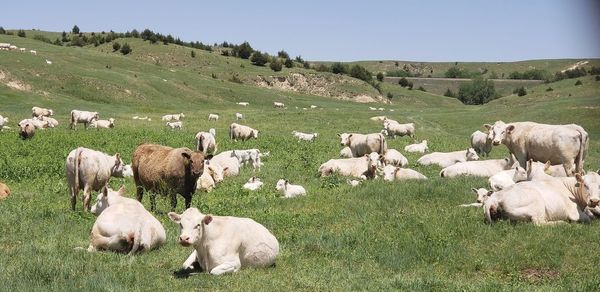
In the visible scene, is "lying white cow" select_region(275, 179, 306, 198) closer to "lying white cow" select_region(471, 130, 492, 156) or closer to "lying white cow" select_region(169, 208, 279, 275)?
"lying white cow" select_region(169, 208, 279, 275)

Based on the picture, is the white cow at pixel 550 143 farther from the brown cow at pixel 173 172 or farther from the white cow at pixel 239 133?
the white cow at pixel 239 133

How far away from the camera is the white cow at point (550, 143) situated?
1664 centimetres

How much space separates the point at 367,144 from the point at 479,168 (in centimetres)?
615

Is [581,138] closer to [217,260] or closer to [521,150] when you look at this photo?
[521,150]

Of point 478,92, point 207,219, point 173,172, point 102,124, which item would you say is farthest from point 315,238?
point 478,92

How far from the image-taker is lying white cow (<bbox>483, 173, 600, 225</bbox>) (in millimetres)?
12273

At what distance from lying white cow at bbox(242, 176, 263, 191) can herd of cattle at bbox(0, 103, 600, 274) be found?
0.11ft

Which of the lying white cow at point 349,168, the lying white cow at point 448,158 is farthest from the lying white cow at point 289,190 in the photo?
the lying white cow at point 448,158

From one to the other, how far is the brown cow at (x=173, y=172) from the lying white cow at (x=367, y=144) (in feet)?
41.7

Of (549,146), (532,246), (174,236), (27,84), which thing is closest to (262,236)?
(174,236)

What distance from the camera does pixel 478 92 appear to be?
150m

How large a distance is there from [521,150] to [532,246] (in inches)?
323

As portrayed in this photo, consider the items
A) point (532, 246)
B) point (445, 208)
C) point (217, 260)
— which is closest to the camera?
point (217, 260)

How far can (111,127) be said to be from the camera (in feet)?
136
